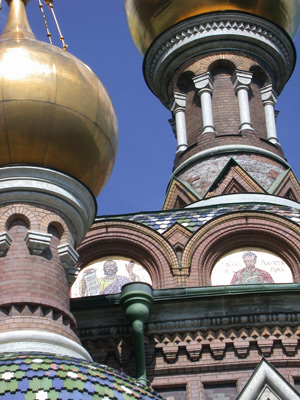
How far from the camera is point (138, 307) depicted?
14477 millimetres

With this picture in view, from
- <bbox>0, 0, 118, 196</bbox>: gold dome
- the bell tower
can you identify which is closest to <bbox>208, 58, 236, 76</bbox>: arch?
the bell tower

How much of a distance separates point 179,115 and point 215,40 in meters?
1.42

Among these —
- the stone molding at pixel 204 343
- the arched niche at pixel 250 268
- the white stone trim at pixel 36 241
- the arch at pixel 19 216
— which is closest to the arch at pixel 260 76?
the arched niche at pixel 250 268

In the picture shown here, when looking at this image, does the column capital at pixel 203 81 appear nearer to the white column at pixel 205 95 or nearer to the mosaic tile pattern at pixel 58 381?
the white column at pixel 205 95

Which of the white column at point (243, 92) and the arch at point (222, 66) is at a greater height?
the arch at point (222, 66)

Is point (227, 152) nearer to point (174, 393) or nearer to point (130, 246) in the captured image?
point (130, 246)

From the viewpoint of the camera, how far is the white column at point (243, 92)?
21328 millimetres

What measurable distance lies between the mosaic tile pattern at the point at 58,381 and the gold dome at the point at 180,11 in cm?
1135

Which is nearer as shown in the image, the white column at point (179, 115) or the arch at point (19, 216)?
the arch at point (19, 216)

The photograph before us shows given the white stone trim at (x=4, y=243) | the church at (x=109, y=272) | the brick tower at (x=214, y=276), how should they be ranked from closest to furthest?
the church at (x=109, y=272)
the white stone trim at (x=4, y=243)
the brick tower at (x=214, y=276)

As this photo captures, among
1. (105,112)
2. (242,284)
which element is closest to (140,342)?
(242,284)

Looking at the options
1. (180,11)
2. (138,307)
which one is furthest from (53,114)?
(180,11)

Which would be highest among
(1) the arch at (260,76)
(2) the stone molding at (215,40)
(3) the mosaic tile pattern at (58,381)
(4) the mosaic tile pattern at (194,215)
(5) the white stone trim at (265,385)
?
(2) the stone molding at (215,40)

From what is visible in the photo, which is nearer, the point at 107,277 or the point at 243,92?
the point at 107,277
